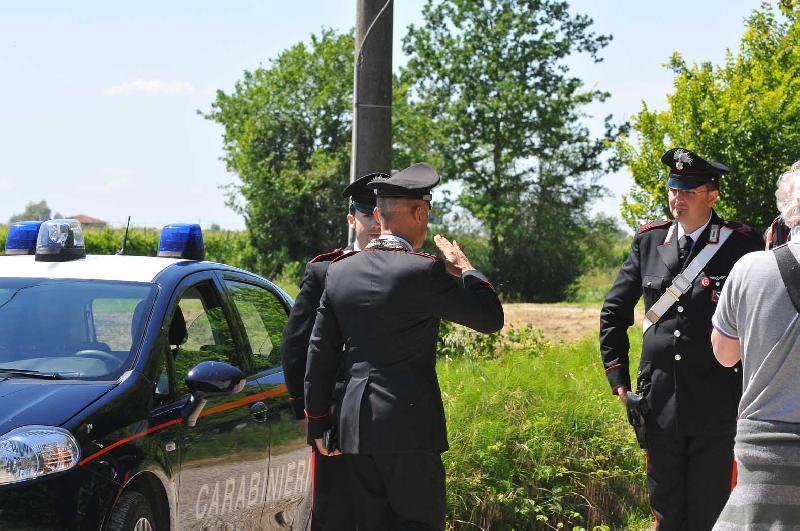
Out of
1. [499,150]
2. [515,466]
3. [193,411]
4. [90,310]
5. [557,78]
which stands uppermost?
[557,78]

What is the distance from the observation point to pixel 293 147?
48.2 metres

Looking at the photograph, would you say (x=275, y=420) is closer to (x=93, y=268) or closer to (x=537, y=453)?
(x=93, y=268)

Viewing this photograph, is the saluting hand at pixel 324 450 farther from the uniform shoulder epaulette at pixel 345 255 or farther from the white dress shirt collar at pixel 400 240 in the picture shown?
the white dress shirt collar at pixel 400 240

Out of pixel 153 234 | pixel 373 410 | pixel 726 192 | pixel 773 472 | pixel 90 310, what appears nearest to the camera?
pixel 773 472

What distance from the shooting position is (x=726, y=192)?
12.6 meters

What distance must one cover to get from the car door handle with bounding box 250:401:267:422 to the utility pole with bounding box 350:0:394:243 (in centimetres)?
172

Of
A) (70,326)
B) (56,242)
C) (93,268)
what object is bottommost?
(70,326)

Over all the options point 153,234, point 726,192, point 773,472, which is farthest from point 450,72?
point 773,472

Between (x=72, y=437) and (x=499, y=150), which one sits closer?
(x=72, y=437)

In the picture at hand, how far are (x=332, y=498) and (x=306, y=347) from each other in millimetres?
649

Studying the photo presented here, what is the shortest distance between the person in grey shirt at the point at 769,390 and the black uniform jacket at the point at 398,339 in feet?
2.86

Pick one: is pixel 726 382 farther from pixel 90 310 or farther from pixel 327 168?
pixel 327 168

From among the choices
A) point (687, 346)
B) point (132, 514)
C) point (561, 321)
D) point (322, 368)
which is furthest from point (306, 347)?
point (561, 321)

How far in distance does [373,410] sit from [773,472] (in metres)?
1.30
